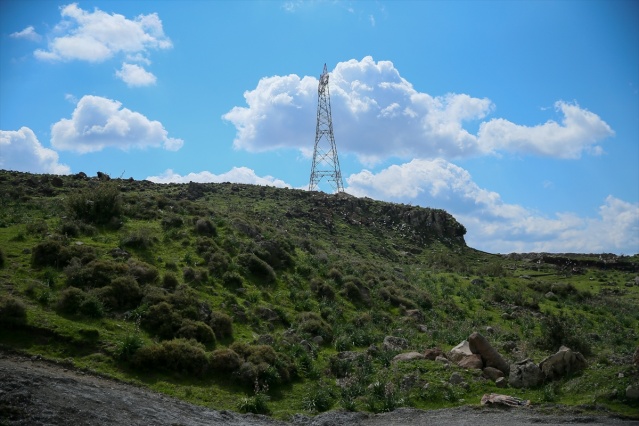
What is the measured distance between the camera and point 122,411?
14148mm

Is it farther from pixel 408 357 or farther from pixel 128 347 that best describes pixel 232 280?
pixel 408 357

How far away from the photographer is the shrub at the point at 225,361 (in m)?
19.7

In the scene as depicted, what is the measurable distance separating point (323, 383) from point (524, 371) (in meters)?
8.29

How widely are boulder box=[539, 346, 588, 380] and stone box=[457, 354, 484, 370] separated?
2.46 m

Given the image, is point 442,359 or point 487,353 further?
point 442,359

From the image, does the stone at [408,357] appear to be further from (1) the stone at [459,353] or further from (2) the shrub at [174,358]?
(2) the shrub at [174,358]

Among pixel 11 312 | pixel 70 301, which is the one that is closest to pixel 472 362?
pixel 70 301

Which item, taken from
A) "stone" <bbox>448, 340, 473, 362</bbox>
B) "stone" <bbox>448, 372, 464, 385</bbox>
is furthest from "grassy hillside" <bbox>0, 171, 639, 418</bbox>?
"stone" <bbox>448, 340, 473, 362</bbox>

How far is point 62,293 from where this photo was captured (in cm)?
2027

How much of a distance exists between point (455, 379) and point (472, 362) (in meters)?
1.75

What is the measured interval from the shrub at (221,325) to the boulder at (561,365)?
1400 cm

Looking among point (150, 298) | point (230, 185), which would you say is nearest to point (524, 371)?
point (150, 298)

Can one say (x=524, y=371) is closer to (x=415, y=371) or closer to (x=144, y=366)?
(x=415, y=371)

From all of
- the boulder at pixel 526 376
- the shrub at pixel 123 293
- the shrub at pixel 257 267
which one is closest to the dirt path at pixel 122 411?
the boulder at pixel 526 376
